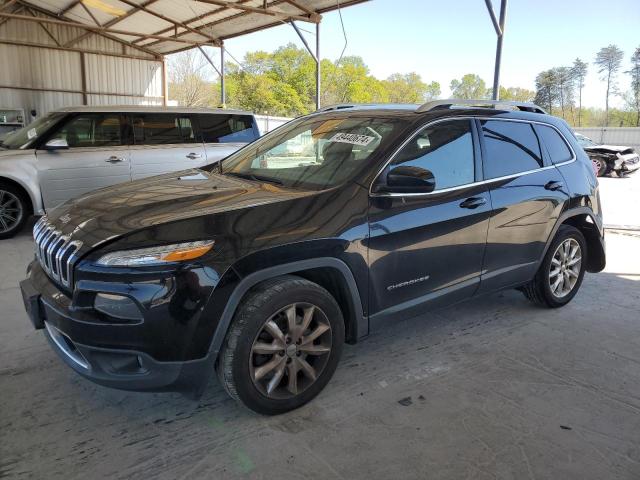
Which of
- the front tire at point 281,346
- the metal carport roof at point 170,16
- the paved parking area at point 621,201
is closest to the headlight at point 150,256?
the front tire at point 281,346

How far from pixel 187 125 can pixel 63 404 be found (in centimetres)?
524

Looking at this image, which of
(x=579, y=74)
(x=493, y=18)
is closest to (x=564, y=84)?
(x=579, y=74)

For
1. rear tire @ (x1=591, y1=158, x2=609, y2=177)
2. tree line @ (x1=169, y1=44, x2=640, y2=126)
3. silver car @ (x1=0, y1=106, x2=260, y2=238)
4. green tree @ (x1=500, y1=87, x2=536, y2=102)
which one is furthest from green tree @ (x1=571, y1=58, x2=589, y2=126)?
silver car @ (x1=0, y1=106, x2=260, y2=238)

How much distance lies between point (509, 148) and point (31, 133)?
6065 mm

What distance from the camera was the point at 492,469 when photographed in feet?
7.50

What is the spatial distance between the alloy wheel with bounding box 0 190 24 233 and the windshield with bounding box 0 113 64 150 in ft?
2.17

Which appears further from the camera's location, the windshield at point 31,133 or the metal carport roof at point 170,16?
the metal carport roof at point 170,16

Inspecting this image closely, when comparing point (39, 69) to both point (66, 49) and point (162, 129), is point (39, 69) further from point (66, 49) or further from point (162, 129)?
point (162, 129)

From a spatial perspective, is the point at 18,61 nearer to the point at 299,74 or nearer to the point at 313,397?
the point at 313,397

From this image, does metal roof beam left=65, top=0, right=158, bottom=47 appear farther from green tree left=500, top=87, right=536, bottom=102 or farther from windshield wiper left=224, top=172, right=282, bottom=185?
green tree left=500, top=87, right=536, bottom=102

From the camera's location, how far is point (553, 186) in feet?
12.8

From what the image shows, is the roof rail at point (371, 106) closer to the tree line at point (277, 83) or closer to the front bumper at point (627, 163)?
the front bumper at point (627, 163)

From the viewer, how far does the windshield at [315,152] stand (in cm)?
296

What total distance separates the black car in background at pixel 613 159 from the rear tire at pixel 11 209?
54.0 feet
